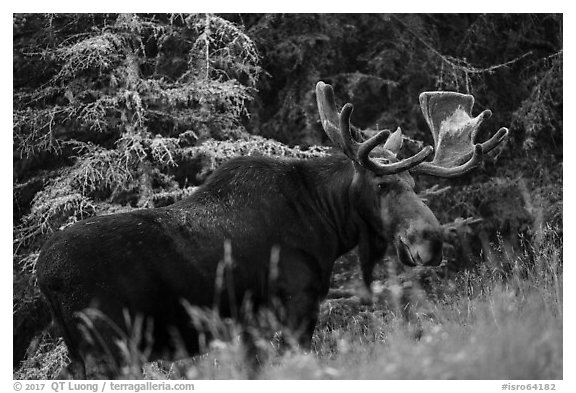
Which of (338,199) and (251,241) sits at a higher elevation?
(338,199)

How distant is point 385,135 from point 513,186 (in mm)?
7323

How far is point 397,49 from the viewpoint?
13.1 m

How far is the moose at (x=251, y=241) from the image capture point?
580 centimetres

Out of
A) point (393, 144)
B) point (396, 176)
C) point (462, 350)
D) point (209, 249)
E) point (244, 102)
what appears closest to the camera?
point (462, 350)

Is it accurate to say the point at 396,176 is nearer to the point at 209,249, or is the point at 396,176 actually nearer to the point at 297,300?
the point at 297,300

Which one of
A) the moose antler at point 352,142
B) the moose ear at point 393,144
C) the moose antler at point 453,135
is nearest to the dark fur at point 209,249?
the moose antler at point 352,142

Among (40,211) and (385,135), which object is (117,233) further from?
(40,211)

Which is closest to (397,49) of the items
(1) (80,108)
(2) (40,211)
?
(1) (80,108)

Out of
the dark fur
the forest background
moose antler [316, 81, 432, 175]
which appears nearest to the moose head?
moose antler [316, 81, 432, 175]

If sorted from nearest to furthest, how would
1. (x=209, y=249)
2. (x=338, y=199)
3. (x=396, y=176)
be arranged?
(x=209, y=249), (x=396, y=176), (x=338, y=199)

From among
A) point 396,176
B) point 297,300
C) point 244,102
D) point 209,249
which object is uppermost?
point 244,102

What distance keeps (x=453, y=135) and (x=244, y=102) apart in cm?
535

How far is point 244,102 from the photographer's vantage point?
12203 millimetres

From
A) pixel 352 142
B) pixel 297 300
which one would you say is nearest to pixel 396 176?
pixel 352 142
